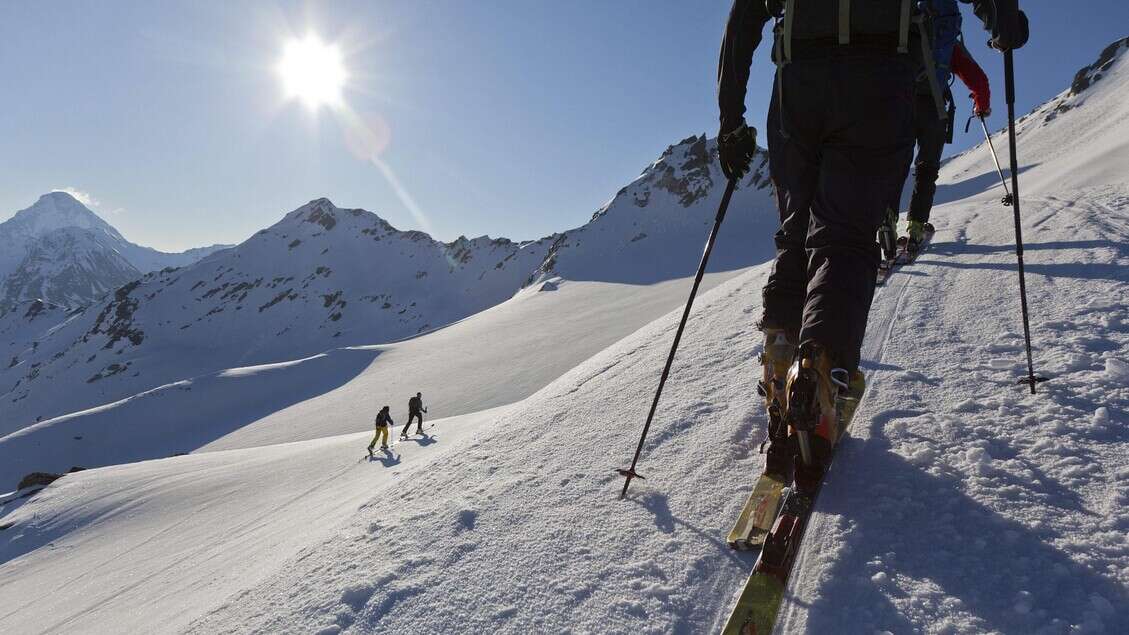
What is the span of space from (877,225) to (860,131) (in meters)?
0.36

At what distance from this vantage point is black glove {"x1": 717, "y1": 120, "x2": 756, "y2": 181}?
2428mm

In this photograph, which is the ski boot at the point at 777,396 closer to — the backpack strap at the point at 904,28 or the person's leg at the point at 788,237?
the person's leg at the point at 788,237

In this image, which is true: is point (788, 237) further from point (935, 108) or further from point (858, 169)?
point (935, 108)

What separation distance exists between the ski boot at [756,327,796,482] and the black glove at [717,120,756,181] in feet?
2.56

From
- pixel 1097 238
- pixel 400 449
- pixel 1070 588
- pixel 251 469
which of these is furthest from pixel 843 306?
pixel 251 469

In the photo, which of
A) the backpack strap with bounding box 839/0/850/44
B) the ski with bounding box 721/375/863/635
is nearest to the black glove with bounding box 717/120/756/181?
the backpack strap with bounding box 839/0/850/44

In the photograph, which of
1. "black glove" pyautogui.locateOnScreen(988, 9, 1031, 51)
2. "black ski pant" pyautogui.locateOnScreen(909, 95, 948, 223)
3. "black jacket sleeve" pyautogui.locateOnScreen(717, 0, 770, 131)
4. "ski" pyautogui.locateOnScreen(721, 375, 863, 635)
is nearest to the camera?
"ski" pyautogui.locateOnScreen(721, 375, 863, 635)

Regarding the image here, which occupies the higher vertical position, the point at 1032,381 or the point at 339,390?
the point at 339,390

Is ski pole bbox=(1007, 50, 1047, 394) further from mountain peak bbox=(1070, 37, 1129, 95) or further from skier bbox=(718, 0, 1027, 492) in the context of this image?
mountain peak bbox=(1070, 37, 1129, 95)

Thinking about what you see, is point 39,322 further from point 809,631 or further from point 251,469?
point 809,631

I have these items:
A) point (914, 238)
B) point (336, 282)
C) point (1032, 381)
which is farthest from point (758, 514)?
point (336, 282)

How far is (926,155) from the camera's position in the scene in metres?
5.46

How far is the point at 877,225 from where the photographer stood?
2031 mm

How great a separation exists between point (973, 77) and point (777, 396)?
5.60 metres
